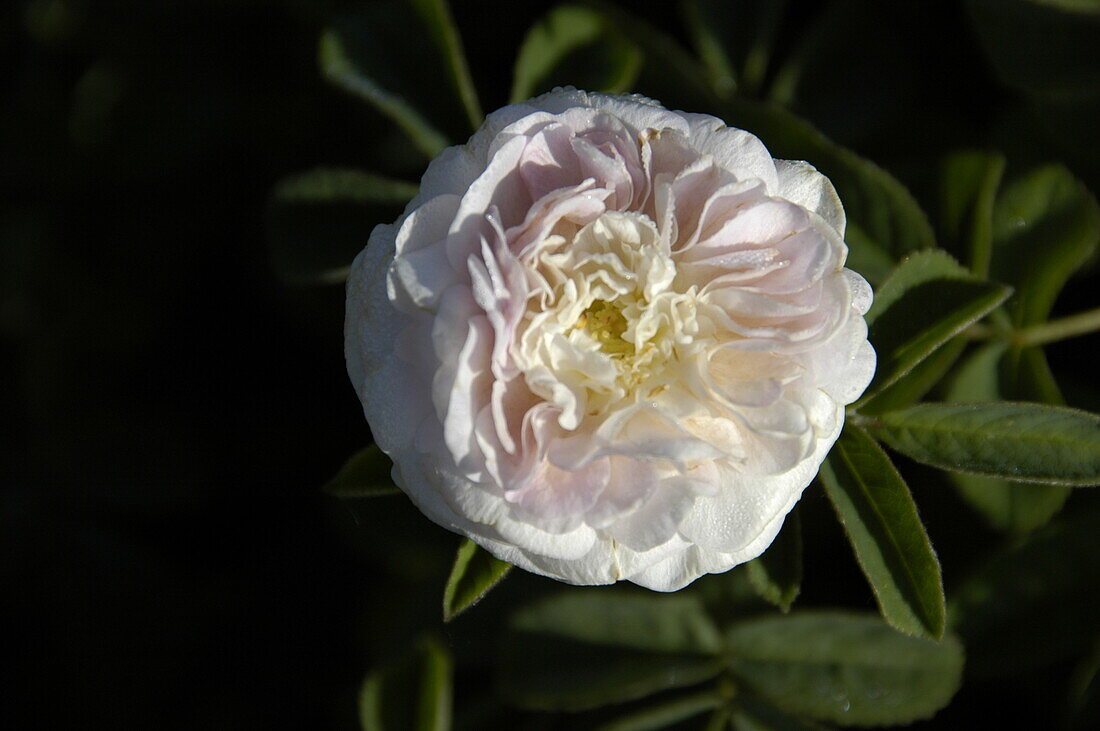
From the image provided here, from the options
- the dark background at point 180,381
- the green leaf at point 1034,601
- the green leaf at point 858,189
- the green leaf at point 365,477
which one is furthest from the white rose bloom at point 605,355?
the dark background at point 180,381

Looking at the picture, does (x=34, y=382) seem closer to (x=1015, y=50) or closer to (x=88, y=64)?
(x=88, y=64)

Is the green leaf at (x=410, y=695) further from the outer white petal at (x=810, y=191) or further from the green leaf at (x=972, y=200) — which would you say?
the green leaf at (x=972, y=200)

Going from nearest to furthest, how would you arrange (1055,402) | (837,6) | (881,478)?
(881,478) → (1055,402) → (837,6)

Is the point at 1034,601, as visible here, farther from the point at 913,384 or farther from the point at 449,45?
the point at 449,45

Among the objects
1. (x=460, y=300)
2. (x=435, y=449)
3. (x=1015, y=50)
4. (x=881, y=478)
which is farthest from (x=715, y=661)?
(x=1015, y=50)

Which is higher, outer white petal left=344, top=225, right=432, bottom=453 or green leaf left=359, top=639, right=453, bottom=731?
outer white petal left=344, top=225, right=432, bottom=453

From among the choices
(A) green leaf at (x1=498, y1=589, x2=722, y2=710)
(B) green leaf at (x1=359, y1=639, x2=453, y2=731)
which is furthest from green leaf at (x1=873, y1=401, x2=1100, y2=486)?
(B) green leaf at (x1=359, y1=639, x2=453, y2=731)

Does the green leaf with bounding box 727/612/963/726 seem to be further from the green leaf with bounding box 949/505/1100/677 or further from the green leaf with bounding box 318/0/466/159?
the green leaf with bounding box 318/0/466/159

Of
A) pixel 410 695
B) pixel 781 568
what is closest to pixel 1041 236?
pixel 781 568
